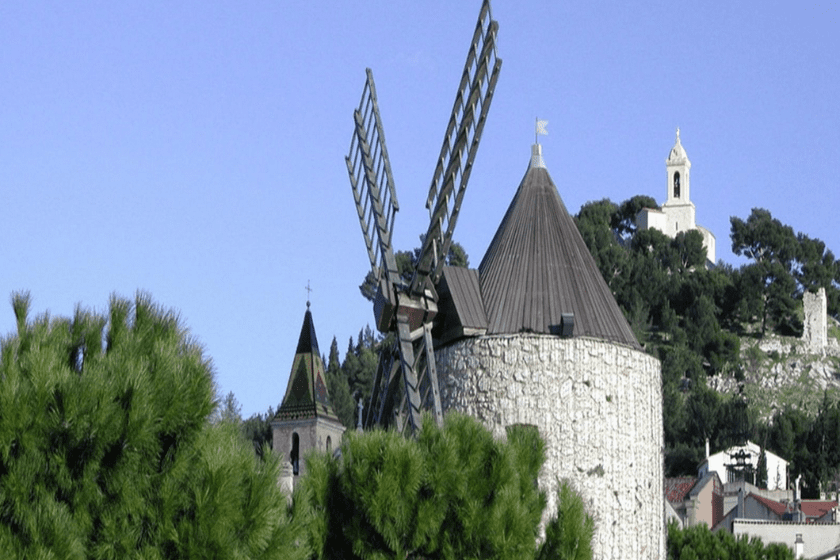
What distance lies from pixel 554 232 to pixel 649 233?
2857 inches

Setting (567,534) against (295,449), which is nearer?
(567,534)

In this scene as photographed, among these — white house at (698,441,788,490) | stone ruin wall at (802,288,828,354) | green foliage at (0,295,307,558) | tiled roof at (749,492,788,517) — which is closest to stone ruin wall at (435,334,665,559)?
green foliage at (0,295,307,558)

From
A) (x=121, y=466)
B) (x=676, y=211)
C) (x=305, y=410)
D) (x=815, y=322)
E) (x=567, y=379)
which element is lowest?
(x=121, y=466)

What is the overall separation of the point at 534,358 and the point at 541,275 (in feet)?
3.78

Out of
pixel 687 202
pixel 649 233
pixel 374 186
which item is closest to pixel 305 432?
pixel 374 186

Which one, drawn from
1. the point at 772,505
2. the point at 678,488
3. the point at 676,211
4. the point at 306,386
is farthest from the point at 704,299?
the point at 306,386

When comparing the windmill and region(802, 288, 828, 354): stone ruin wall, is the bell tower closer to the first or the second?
region(802, 288, 828, 354): stone ruin wall

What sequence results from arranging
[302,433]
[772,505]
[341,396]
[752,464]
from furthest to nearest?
1. [752,464]
2. [341,396]
3. [772,505]
4. [302,433]

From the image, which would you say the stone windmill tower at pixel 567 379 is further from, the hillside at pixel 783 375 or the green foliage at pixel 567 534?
the hillside at pixel 783 375

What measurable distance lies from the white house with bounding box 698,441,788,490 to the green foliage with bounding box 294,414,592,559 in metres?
44.6

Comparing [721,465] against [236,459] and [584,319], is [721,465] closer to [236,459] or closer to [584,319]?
[584,319]

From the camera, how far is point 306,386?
4419 centimetres

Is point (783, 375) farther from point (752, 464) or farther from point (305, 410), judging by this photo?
point (305, 410)

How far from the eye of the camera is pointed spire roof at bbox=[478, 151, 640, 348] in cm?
1470
